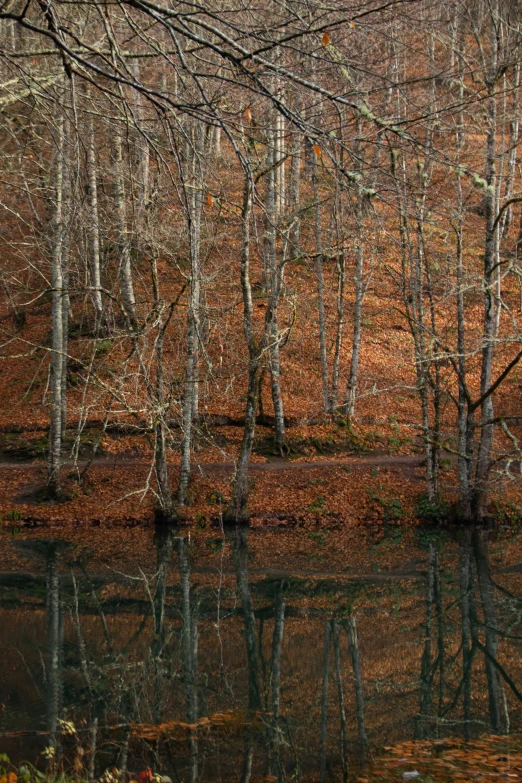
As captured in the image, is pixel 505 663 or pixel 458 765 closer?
pixel 458 765

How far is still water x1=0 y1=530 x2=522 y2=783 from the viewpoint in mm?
6477

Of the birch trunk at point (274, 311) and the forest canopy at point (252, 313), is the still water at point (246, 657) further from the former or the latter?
the birch trunk at point (274, 311)

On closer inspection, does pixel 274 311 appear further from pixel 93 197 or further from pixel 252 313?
pixel 93 197

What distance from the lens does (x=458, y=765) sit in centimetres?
602

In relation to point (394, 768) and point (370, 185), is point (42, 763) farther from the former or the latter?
point (370, 185)

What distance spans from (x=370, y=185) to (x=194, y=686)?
19.3ft

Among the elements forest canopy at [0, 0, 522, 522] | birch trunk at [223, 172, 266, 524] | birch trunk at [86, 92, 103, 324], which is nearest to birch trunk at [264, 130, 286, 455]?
forest canopy at [0, 0, 522, 522]

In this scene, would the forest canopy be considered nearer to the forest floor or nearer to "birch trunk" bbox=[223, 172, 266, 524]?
"birch trunk" bbox=[223, 172, 266, 524]

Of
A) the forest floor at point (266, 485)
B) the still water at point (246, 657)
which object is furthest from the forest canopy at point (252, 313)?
the still water at point (246, 657)

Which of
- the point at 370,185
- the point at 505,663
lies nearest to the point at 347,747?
the point at 505,663

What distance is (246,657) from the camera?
9.28 meters

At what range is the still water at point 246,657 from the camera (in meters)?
6.48

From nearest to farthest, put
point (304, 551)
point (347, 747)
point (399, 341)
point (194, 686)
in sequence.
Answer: point (347, 747), point (194, 686), point (304, 551), point (399, 341)

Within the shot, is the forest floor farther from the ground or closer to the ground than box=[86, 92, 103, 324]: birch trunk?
closer to the ground
